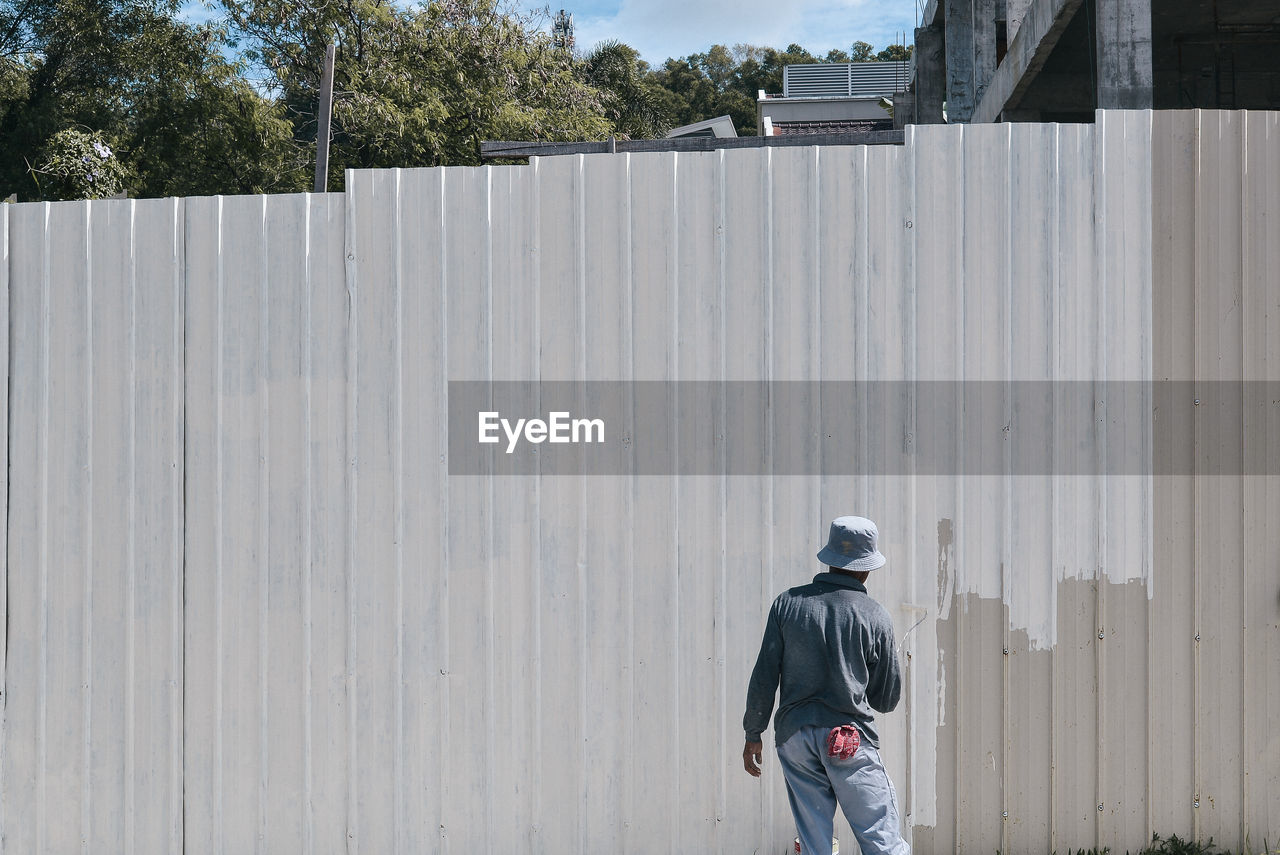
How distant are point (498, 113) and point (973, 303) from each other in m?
18.1

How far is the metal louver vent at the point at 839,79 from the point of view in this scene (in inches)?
1816

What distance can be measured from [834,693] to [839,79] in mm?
48157

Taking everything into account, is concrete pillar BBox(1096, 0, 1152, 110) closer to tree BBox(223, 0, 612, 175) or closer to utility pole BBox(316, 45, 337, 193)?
utility pole BBox(316, 45, 337, 193)

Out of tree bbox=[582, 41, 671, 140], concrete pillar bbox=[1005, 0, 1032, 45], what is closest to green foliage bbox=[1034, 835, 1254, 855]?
concrete pillar bbox=[1005, 0, 1032, 45]

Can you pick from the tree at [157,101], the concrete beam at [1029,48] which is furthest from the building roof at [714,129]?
the tree at [157,101]

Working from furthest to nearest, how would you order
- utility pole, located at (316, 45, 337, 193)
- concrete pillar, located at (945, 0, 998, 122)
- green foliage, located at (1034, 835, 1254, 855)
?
concrete pillar, located at (945, 0, 998, 122) → utility pole, located at (316, 45, 337, 193) → green foliage, located at (1034, 835, 1254, 855)

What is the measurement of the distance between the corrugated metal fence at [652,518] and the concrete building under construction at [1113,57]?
21.5 feet

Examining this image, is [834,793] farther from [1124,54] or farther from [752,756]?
[1124,54]

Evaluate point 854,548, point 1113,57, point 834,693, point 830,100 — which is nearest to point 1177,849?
point 834,693

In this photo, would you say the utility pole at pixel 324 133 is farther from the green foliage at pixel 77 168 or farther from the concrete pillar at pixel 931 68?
the concrete pillar at pixel 931 68

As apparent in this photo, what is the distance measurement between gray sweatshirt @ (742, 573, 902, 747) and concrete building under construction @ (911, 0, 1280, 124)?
26.1 feet

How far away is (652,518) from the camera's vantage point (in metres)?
4.10

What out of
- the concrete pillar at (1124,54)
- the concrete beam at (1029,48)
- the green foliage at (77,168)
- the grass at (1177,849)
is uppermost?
the concrete beam at (1029,48)

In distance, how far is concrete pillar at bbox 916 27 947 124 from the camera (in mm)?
22812
